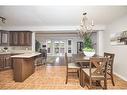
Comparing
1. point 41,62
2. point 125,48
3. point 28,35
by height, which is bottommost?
point 41,62

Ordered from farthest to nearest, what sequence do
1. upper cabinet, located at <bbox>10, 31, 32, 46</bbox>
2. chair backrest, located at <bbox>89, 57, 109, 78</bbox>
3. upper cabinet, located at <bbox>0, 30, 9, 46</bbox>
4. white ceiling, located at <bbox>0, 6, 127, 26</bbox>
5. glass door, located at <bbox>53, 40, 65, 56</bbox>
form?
1. glass door, located at <bbox>53, 40, 65, 56</bbox>
2. upper cabinet, located at <bbox>10, 31, 32, 46</bbox>
3. upper cabinet, located at <bbox>0, 30, 9, 46</bbox>
4. white ceiling, located at <bbox>0, 6, 127, 26</bbox>
5. chair backrest, located at <bbox>89, 57, 109, 78</bbox>

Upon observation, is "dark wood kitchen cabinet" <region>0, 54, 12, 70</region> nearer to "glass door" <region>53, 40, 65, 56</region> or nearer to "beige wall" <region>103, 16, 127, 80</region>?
"beige wall" <region>103, 16, 127, 80</region>

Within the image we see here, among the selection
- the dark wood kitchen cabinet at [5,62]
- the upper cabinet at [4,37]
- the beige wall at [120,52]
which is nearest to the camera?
the beige wall at [120,52]

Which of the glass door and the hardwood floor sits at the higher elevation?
the glass door

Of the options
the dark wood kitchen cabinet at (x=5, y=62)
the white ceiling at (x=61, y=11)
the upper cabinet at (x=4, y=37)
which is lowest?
the dark wood kitchen cabinet at (x=5, y=62)

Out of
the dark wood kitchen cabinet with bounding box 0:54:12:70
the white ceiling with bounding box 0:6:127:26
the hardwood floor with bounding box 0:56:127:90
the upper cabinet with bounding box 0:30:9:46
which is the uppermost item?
the white ceiling with bounding box 0:6:127:26

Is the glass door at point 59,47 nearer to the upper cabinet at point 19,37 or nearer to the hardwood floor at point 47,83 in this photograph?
the upper cabinet at point 19,37

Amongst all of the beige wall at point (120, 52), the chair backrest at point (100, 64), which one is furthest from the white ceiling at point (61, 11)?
the chair backrest at point (100, 64)

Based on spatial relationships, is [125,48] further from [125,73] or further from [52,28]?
[52,28]

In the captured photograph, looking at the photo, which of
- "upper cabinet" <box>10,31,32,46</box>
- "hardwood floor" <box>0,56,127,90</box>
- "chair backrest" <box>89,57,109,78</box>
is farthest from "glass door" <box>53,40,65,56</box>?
"chair backrest" <box>89,57,109,78</box>

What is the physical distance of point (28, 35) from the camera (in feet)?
27.0
